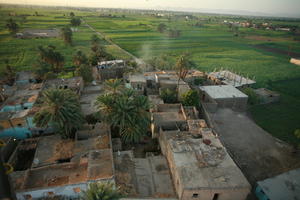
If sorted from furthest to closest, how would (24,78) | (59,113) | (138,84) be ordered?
1. (24,78)
2. (138,84)
3. (59,113)

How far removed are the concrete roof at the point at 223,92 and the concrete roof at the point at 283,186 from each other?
64.1 ft

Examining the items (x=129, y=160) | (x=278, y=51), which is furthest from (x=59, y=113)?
(x=278, y=51)

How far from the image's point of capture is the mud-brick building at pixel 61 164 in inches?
741

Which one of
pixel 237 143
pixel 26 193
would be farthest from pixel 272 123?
pixel 26 193

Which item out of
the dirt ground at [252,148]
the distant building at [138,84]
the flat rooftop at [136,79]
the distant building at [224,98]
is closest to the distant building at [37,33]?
the flat rooftop at [136,79]

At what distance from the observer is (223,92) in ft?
138

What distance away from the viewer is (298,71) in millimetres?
70875

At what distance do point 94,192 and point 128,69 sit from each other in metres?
40.7

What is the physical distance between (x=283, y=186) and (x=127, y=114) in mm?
20589

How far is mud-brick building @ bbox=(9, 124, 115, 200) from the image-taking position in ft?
61.8

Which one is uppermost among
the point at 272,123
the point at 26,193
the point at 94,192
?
the point at 94,192

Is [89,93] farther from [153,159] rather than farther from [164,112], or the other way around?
[153,159]

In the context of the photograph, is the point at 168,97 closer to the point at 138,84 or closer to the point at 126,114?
the point at 138,84

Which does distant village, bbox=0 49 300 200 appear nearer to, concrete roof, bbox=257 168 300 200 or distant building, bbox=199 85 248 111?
concrete roof, bbox=257 168 300 200
